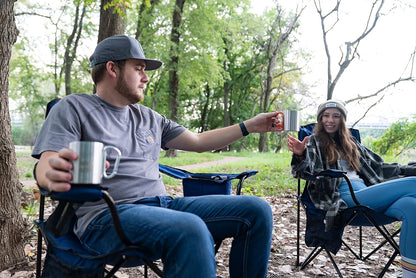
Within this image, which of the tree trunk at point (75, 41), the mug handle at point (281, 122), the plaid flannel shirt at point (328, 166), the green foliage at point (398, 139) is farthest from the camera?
the tree trunk at point (75, 41)

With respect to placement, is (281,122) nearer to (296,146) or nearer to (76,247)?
(296,146)

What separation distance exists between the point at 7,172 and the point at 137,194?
109 centimetres

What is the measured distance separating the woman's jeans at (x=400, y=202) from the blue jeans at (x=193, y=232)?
2.93 ft

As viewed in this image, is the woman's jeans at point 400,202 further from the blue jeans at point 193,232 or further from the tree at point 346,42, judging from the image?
the tree at point 346,42

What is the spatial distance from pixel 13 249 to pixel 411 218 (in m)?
2.39

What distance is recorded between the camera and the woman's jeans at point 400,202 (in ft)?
6.36

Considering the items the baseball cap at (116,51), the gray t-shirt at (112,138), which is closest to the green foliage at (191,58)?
the baseball cap at (116,51)

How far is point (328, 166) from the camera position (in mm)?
2639

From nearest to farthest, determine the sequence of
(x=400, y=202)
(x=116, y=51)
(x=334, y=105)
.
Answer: (x=116, y=51) < (x=400, y=202) < (x=334, y=105)

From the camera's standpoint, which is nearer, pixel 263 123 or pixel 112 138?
pixel 112 138

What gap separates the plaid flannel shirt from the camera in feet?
7.71

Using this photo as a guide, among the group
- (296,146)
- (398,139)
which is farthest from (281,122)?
(398,139)

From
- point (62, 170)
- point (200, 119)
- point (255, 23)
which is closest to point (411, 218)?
point (62, 170)

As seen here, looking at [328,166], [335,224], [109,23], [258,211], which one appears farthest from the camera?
[109,23]
